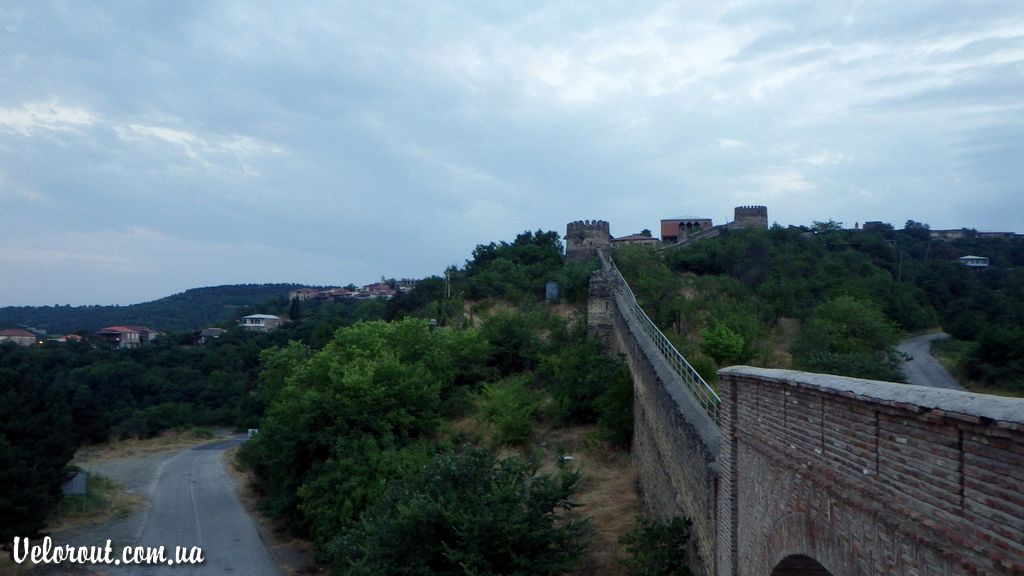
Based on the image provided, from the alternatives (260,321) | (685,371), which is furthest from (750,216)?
(260,321)

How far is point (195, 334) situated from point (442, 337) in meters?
74.0

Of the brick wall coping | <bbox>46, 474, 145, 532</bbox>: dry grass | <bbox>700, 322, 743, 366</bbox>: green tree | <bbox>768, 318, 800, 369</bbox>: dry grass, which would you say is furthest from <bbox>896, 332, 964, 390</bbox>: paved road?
<bbox>46, 474, 145, 532</bbox>: dry grass

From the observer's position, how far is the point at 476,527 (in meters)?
12.2

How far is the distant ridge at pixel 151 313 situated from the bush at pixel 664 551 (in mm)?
141144

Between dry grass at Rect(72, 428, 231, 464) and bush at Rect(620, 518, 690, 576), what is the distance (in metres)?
43.6

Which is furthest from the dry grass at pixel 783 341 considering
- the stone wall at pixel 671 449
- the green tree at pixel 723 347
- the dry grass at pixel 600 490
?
the dry grass at pixel 600 490

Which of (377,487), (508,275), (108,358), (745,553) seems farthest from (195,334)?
(745,553)

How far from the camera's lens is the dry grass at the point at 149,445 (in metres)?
50.5

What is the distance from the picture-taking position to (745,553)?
8.04 meters

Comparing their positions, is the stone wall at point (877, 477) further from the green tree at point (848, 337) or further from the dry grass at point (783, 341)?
the dry grass at point (783, 341)

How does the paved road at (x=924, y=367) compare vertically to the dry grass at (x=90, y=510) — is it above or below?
above

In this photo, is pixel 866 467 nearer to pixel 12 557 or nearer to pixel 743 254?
pixel 12 557

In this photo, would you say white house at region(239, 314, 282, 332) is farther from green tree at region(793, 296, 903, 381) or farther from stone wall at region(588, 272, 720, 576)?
stone wall at region(588, 272, 720, 576)

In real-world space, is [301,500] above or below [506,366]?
below
